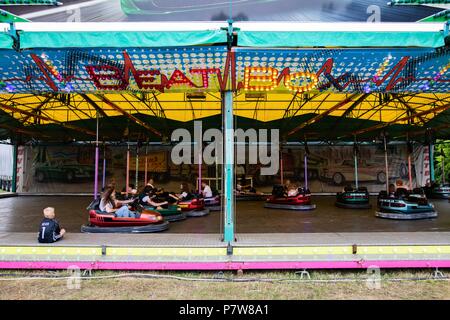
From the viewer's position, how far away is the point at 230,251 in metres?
2.99

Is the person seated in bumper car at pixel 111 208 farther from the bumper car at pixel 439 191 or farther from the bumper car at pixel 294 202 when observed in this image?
the bumper car at pixel 439 191

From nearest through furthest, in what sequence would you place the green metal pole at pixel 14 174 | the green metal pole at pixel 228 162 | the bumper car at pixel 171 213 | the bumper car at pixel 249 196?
the green metal pole at pixel 228 162
the bumper car at pixel 171 213
the bumper car at pixel 249 196
the green metal pole at pixel 14 174

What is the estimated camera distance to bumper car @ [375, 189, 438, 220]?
19.2 ft

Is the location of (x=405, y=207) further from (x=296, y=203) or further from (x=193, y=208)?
(x=193, y=208)

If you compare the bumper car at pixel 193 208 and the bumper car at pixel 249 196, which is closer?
the bumper car at pixel 193 208

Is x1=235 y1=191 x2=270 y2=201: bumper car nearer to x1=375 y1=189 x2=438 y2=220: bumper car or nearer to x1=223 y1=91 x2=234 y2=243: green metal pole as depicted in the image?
x1=375 y1=189 x2=438 y2=220: bumper car

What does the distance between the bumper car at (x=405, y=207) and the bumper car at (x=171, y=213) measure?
3.60 m

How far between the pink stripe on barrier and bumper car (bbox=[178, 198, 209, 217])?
11.3 ft

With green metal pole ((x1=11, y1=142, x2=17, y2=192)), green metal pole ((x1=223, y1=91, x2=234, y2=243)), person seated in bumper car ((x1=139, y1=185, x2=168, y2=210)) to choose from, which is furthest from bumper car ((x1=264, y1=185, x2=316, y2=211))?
green metal pole ((x1=11, y1=142, x2=17, y2=192))

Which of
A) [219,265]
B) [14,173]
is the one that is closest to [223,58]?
[219,265]

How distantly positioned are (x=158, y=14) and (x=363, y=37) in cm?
206

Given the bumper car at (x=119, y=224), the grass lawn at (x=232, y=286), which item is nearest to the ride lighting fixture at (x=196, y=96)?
the bumper car at (x=119, y=224)

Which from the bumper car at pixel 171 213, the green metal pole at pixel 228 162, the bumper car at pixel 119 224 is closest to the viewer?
the green metal pole at pixel 228 162

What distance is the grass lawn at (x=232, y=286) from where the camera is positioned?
2.56 metres
